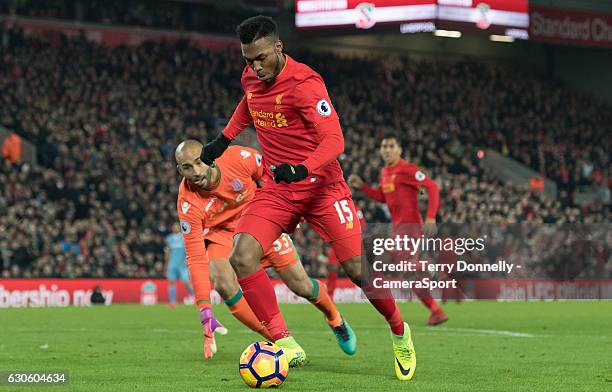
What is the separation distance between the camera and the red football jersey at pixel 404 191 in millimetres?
16453

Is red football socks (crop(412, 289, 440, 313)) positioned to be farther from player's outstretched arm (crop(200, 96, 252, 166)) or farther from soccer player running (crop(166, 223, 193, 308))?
soccer player running (crop(166, 223, 193, 308))

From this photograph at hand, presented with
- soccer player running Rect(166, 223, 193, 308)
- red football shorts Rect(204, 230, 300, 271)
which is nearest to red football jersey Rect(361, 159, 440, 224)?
red football shorts Rect(204, 230, 300, 271)

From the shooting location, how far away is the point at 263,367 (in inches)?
328

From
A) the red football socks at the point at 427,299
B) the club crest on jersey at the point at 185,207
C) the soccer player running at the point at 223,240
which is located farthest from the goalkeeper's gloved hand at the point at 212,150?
the red football socks at the point at 427,299

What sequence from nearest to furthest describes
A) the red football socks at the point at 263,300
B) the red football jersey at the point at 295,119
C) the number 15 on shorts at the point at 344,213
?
the red football jersey at the point at 295,119, the red football socks at the point at 263,300, the number 15 on shorts at the point at 344,213

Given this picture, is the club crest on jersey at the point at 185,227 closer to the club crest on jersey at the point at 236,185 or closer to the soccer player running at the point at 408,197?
the club crest on jersey at the point at 236,185

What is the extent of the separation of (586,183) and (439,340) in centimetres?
2971

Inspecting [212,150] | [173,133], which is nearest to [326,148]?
[212,150]

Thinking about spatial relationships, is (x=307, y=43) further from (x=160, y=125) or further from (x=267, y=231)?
(x=267, y=231)

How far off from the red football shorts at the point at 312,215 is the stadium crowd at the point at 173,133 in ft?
59.0

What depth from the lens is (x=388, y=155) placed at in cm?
1589

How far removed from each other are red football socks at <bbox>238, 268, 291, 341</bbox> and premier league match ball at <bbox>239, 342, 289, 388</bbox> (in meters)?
0.58

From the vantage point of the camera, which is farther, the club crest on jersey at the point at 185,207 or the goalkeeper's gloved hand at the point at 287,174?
the club crest on jersey at the point at 185,207

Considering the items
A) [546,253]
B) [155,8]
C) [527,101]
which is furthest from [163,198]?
[527,101]
